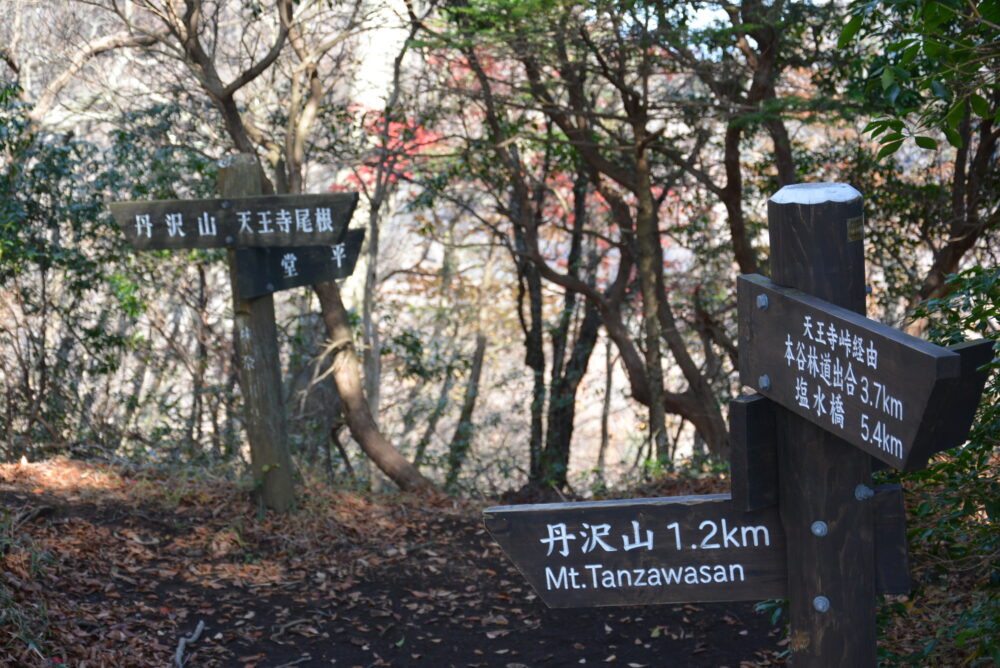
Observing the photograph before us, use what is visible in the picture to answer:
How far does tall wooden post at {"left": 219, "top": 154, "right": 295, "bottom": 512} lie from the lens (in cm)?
646

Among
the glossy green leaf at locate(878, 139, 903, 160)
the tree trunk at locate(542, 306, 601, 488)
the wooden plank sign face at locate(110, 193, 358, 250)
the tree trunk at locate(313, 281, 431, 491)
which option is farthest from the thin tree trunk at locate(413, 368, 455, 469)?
the glossy green leaf at locate(878, 139, 903, 160)

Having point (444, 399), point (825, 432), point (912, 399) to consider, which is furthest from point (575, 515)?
point (444, 399)

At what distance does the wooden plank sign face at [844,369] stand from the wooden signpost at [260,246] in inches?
171

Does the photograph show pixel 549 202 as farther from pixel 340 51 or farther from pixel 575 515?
pixel 575 515

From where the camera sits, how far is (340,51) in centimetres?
1045

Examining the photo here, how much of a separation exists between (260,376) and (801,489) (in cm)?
506

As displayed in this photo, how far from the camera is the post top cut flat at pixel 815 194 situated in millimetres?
2105

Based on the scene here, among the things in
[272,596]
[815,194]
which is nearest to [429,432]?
[272,596]

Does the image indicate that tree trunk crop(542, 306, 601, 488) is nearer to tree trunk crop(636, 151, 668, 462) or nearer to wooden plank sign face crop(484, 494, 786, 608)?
tree trunk crop(636, 151, 668, 462)

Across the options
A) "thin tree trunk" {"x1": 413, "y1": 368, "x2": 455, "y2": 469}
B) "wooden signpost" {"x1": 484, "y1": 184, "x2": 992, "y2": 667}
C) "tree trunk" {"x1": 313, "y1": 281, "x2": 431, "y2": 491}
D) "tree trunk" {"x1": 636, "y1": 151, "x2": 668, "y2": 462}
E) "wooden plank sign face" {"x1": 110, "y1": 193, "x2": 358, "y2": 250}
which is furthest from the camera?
"thin tree trunk" {"x1": 413, "y1": 368, "x2": 455, "y2": 469}

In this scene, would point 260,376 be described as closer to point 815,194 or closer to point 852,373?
point 815,194

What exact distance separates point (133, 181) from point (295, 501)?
14.4 feet

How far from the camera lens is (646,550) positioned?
7.64 ft

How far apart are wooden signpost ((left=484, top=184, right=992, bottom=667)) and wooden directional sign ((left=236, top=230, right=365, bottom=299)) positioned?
4372 millimetres
